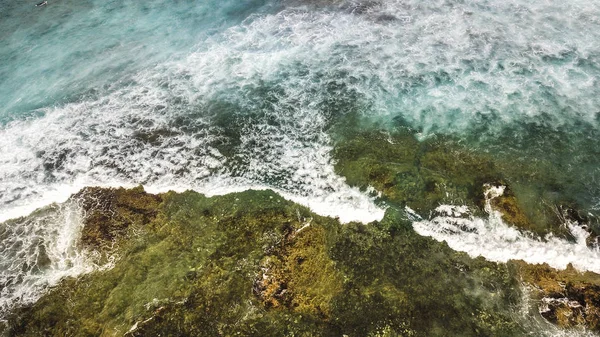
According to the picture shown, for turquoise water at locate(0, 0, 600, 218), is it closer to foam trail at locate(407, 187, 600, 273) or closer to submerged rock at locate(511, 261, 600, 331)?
foam trail at locate(407, 187, 600, 273)

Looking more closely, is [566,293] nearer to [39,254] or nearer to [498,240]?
[498,240]

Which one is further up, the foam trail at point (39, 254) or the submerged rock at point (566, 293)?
the foam trail at point (39, 254)

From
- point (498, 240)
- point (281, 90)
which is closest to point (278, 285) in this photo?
point (498, 240)

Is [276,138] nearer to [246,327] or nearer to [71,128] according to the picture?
[246,327]

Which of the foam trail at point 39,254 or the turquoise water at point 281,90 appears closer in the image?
the foam trail at point 39,254

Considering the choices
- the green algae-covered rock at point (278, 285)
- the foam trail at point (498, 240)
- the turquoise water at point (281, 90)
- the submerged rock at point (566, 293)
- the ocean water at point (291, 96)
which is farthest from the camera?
the turquoise water at point (281, 90)

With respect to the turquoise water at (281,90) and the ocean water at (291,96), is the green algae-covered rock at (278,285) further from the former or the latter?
the turquoise water at (281,90)

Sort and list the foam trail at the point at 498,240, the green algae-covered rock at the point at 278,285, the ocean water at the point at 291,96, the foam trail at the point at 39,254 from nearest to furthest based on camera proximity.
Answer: the green algae-covered rock at the point at 278,285, the foam trail at the point at 498,240, the foam trail at the point at 39,254, the ocean water at the point at 291,96

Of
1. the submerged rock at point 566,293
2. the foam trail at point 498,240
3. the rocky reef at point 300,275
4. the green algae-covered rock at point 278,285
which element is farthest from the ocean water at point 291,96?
the green algae-covered rock at point 278,285

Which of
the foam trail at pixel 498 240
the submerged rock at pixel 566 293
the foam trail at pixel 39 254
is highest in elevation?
the foam trail at pixel 39 254
